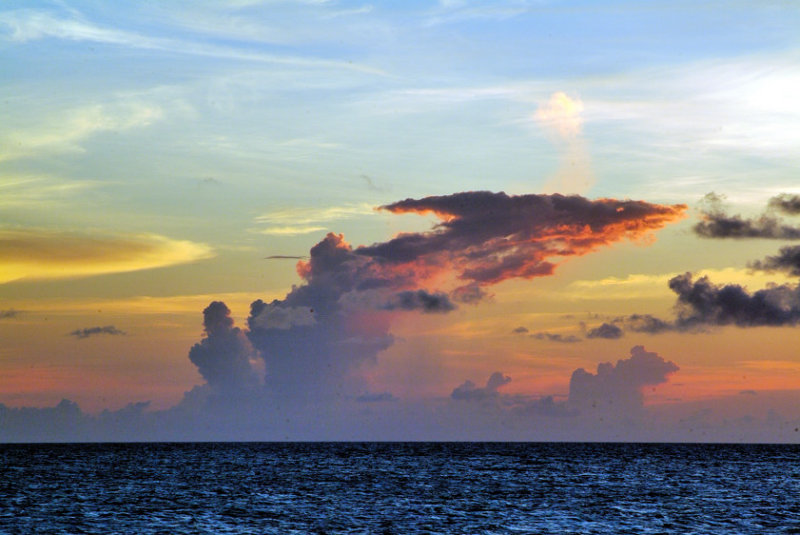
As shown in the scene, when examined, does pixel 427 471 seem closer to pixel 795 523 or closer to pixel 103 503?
pixel 103 503

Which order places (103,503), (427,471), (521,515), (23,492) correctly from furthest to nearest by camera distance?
1. (427,471)
2. (23,492)
3. (103,503)
4. (521,515)

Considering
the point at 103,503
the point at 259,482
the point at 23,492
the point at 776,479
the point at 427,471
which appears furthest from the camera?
the point at 427,471

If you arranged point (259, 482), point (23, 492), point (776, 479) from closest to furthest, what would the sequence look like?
point (23, 492), point (259, 482), point (776, 479)

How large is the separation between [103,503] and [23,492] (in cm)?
2104

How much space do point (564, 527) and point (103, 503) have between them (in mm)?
46052

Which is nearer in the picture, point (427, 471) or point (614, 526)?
point (614, 526)

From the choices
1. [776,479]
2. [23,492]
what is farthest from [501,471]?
[23,492]

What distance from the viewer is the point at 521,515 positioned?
81.5 metres

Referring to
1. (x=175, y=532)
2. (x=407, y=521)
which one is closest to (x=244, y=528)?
(x=175, y=532)

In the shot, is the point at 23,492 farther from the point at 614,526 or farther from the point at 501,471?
the point at 501,471

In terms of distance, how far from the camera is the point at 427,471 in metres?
160

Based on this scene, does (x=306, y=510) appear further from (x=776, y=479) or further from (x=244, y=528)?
(x=776, y=479)

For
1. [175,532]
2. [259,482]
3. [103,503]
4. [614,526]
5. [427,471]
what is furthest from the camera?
[427,471]

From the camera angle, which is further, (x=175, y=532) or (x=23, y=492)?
(x=23, y=492)
